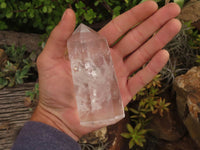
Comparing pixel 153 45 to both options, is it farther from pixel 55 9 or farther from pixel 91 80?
pixel 55 9

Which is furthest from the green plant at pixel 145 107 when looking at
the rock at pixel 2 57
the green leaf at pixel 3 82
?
the rock at pixel 2 57

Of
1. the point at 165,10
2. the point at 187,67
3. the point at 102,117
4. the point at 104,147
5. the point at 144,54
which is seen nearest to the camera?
the point at 102,117

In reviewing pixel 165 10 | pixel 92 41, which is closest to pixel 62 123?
pixel 92 41

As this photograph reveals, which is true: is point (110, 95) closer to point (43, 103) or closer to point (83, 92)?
point (83, 92)

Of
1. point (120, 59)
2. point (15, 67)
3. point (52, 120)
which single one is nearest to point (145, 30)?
point (120, 59)

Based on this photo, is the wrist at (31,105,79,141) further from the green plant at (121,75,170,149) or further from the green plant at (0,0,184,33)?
the green plant at (0,0,184,33)

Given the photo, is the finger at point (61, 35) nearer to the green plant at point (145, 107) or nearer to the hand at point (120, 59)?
the hand at point (120, 59)

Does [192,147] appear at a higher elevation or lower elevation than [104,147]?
lower
